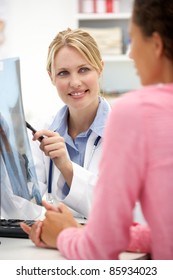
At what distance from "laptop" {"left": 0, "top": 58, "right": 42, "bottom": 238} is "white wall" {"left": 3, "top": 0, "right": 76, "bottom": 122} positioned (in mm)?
2593

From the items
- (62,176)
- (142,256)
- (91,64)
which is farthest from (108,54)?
(142,256)

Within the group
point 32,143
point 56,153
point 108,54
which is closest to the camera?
point 56,153

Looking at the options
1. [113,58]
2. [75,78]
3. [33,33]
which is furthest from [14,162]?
[33,33]

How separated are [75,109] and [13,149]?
0.64 metres

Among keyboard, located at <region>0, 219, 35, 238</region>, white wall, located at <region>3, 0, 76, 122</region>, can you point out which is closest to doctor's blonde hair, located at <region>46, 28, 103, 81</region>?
keyboard, located at <region>0, 219, 35, 238</region>

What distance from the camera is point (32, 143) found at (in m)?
1.81

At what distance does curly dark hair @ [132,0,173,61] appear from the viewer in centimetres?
89

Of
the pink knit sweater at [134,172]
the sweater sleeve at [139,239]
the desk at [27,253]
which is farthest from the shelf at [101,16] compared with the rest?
the pink knit sweater at [134,172]

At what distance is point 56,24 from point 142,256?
3142 mm

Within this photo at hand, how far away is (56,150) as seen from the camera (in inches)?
61.4

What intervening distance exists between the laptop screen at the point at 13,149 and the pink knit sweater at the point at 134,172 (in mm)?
439

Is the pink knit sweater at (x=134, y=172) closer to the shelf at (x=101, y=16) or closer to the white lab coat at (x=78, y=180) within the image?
the white lab coat at (x=78, y=180)

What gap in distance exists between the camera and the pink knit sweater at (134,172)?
83 centimetres
